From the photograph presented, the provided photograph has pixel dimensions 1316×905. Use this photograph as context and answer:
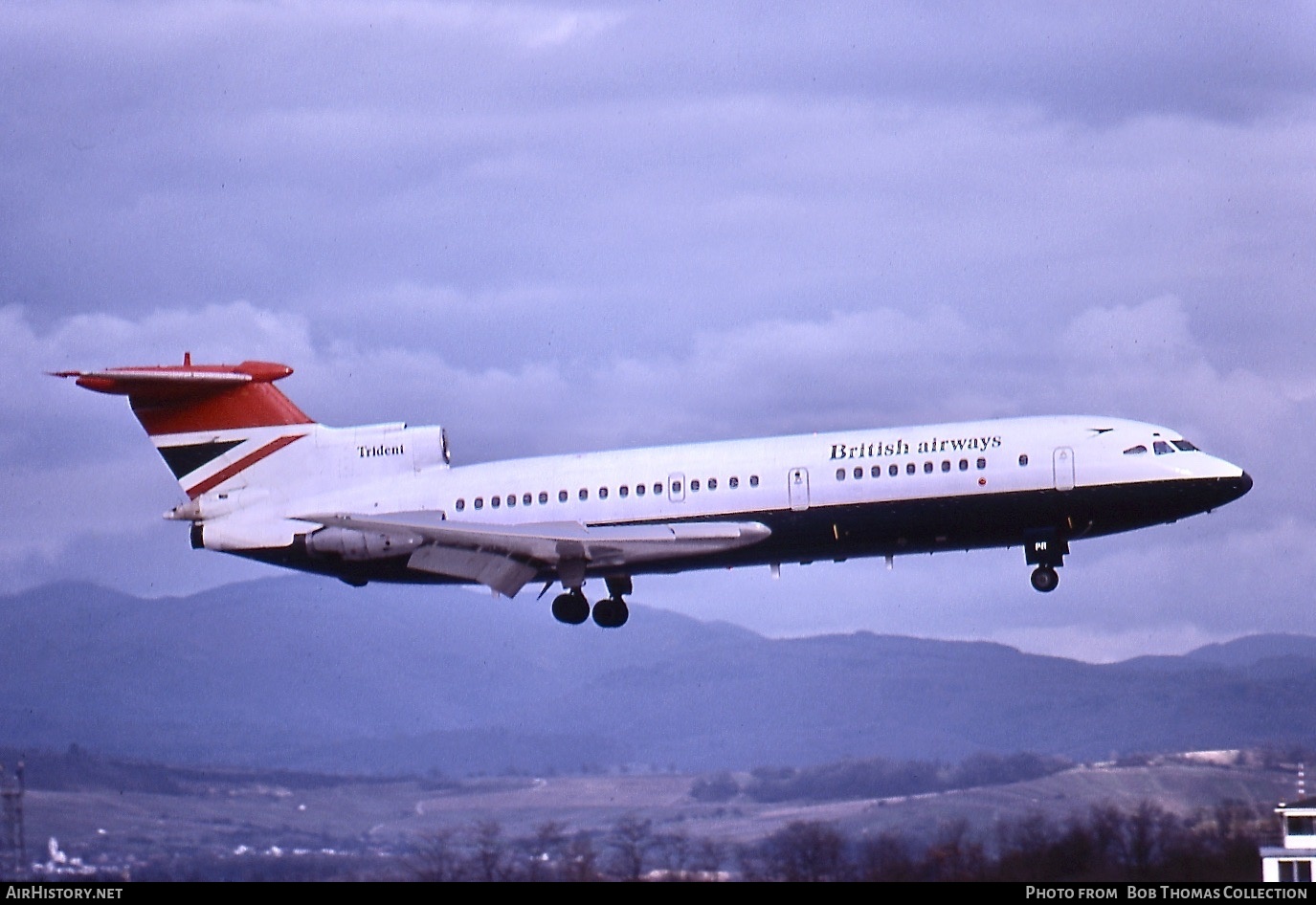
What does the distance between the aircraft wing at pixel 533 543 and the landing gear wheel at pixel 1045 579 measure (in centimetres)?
781

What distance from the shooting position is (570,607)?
61062mm

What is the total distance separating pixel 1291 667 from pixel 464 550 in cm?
6646

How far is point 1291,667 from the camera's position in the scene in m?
111

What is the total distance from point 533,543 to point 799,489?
25.1 feet

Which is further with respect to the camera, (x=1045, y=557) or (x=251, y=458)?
(x=251, y=458)

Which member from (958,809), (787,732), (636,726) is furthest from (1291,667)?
(958,809)

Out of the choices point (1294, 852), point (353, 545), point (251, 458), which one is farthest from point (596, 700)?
point (1294, 852)

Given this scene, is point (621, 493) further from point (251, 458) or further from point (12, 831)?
point (12, 831)

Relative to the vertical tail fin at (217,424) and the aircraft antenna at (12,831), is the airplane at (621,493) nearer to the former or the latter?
the vertical tail fin at (217,424)

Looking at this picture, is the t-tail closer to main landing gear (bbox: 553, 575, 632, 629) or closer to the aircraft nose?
main landing gear (bbox: 553, 575, 632, 629)

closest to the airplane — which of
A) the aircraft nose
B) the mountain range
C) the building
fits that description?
the aircraft nose

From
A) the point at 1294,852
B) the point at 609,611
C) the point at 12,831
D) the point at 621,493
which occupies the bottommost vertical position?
the point at 1294,852

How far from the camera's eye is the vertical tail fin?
63656 millimetres

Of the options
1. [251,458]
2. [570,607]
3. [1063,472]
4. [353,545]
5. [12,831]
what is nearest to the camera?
[1063,472]
